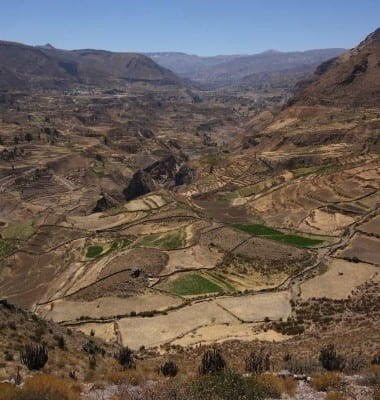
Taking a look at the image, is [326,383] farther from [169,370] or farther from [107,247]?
[107,247]

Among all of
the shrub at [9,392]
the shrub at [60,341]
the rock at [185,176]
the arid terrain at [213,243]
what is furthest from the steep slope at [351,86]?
the shrub at [9,392]

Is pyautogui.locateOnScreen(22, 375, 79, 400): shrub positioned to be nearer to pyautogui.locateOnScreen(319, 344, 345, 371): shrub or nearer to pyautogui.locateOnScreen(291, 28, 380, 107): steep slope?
pyautogui.locateOnScreen(319, 344, 345, 371): shrub

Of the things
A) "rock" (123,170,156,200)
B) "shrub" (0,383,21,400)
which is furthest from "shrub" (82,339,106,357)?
"rock" (123,170,156,200)

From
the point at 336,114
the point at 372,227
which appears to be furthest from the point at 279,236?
the point at 336,114

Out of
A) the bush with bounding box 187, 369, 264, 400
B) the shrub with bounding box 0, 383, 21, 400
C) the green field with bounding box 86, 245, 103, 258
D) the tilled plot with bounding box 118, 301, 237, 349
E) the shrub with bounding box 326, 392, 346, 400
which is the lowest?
the green field with bounding box 86, 245, 103, 258

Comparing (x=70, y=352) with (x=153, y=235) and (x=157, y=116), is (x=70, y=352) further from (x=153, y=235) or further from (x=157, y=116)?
(x=157, y=116)

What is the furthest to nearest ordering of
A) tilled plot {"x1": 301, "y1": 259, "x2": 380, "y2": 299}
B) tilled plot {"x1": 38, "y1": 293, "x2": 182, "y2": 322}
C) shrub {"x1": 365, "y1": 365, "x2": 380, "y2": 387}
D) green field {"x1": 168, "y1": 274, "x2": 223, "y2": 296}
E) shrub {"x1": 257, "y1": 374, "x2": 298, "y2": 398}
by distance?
green field {"x1": 168, "y1": 274, "x2": 223, "y2": 296} < tilled plot {"x1": 301, "y1": 259, "x2": 380, "y2": 299} < tilled plot {"x1": 38, "y1": 293, "x2": 182, "y2": 322} < shrub {"x1": 365, "y1": 365, "x2": 380, "y2": 387} < shrub {"x1": 257, "y1": 374, "x2": 298, "y2": 398}
